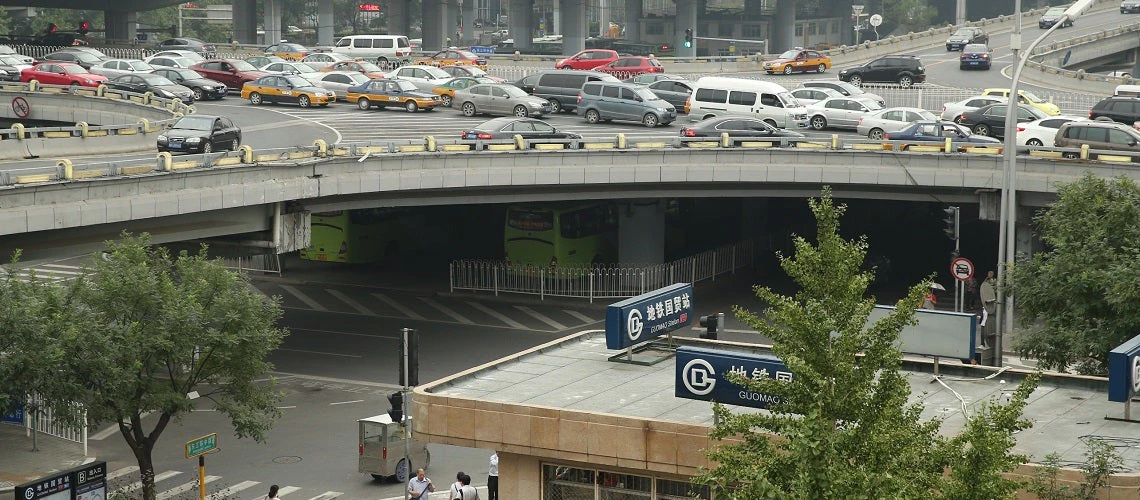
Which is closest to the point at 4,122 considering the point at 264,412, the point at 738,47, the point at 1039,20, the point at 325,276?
the point at 325,276

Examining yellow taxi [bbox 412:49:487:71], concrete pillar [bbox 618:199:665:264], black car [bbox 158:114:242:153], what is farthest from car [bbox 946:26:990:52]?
black car [bbox 158:114:242:153]

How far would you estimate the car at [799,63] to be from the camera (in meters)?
72.2

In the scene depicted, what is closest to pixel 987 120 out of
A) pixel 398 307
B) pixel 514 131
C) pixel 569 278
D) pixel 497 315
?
pixel 569 278

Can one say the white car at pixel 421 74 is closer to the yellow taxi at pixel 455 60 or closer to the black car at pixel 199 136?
the yellow taxi at pixel 455 60

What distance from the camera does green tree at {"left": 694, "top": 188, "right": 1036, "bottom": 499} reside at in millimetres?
10961

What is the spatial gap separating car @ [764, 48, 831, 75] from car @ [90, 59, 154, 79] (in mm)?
29425

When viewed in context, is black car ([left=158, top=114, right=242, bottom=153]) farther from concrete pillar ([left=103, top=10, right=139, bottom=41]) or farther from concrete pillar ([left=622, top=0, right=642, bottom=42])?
concrete pillar ([left=622, top=0, right=642, bottom=42])

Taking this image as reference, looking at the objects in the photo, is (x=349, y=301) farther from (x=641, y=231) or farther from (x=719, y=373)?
(x=719, y=373)

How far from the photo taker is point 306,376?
1389 inches

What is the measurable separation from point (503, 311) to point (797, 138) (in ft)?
31.8

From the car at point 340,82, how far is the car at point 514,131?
14.0 metres

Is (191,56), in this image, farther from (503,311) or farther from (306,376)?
(306,376)

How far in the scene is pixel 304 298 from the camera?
147 ft

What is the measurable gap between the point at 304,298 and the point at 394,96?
1208cm
